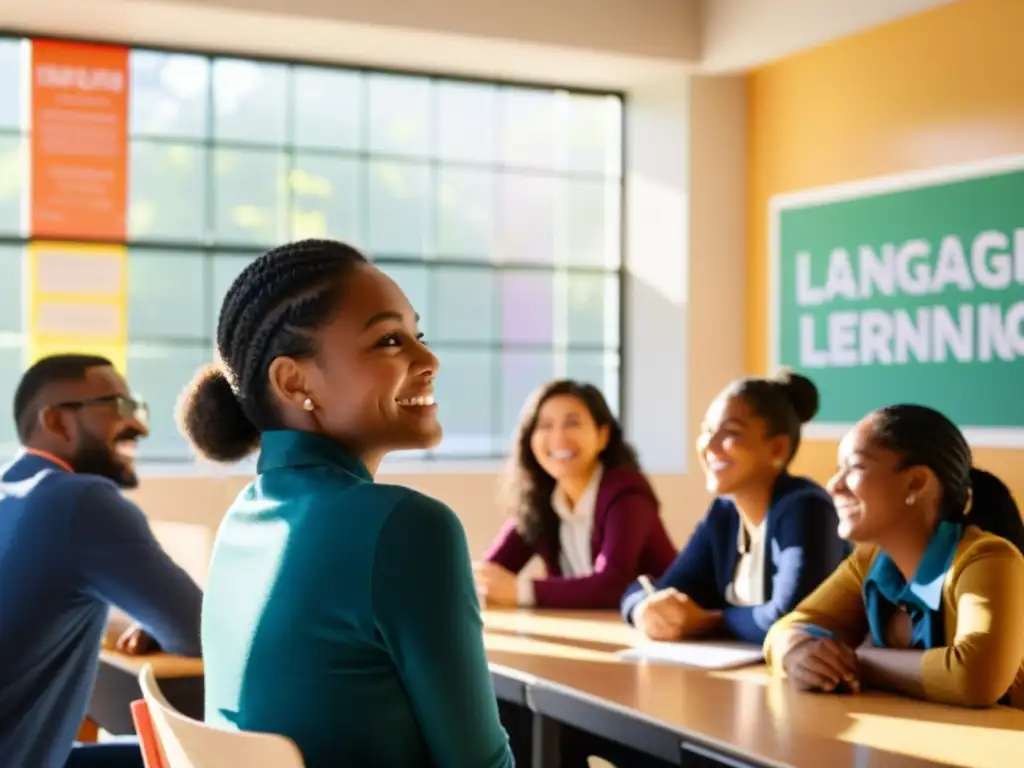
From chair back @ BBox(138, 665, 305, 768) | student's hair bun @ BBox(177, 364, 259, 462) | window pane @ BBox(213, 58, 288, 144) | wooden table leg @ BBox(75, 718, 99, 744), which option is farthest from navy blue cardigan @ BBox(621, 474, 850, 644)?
window pane @ BBox(213, 58, 288, 144)

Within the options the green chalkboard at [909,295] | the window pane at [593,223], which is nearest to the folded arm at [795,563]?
the green chalkboard at [909,295]

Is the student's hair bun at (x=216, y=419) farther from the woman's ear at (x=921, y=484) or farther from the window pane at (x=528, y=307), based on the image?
the window pane at (x=528, y=307)

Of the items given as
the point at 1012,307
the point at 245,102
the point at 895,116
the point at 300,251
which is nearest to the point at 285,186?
the point at 245,102

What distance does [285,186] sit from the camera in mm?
6820

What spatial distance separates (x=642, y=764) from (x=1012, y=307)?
11.3ft

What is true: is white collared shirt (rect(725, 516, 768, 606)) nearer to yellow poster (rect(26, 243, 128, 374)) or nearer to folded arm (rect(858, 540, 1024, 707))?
folded arm (rect(858, 540, 1024, 707))

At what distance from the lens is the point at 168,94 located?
660cm

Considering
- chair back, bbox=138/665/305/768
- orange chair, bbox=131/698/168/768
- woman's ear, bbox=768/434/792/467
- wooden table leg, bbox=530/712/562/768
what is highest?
woman's ear, bbox=768/434/792/467

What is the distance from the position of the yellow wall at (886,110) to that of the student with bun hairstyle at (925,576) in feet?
11.0

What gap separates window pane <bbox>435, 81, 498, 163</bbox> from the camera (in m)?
7.15

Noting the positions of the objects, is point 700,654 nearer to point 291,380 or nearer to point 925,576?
point 925,576

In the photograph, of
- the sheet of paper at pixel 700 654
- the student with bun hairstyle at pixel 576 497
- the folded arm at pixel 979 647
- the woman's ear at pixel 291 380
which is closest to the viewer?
the woman's ear at pixel 291 380

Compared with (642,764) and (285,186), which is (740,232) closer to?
(285,186)

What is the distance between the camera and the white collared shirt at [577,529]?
13.8 feet
